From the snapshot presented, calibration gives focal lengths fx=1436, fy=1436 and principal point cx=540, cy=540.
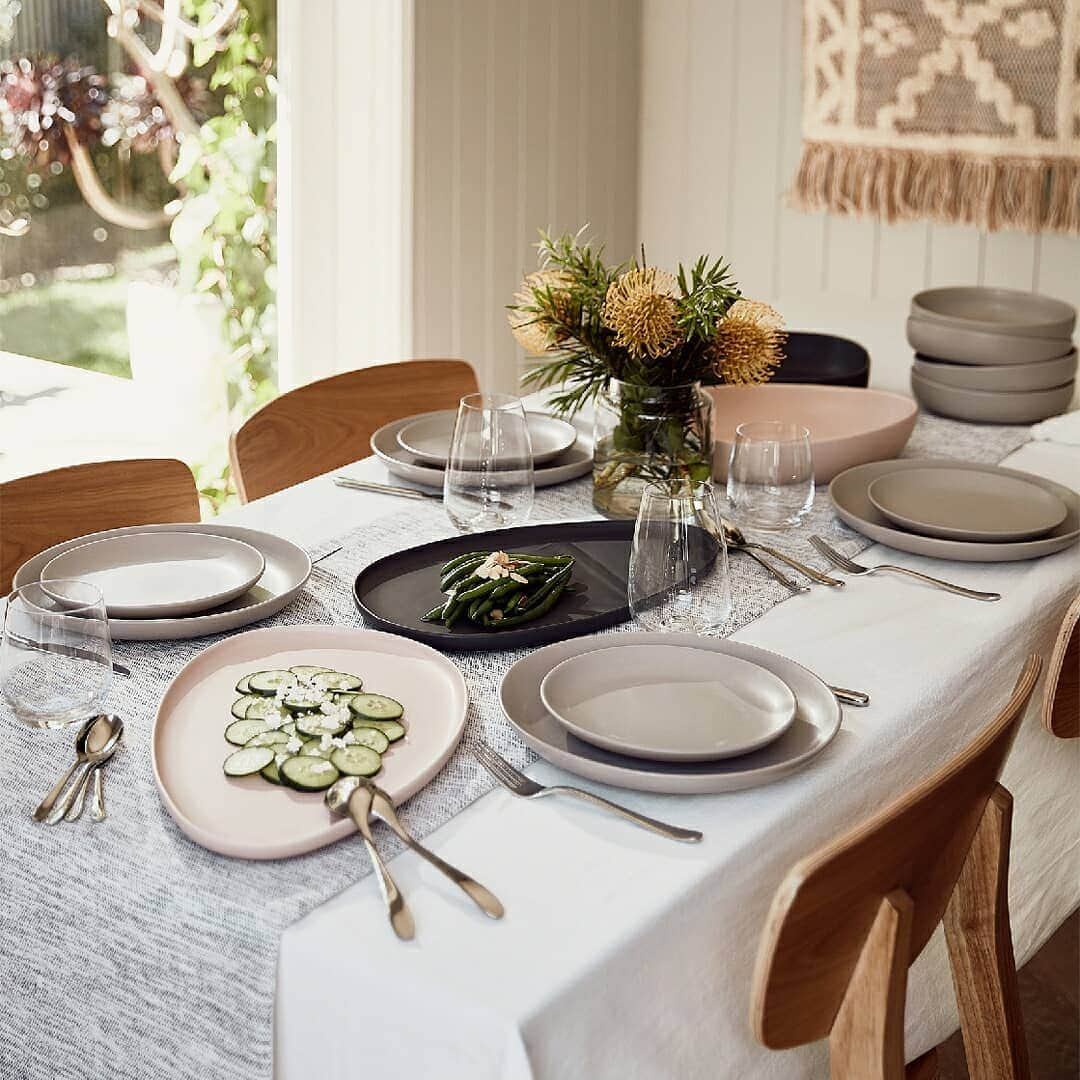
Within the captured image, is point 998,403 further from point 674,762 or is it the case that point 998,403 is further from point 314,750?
point 314,750

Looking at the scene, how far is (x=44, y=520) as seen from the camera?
1.73m

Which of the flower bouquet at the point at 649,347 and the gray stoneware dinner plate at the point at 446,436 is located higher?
the flower bouquet at the point at 649,347

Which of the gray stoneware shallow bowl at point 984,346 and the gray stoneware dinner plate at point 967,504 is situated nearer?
the gray stoneware dinner plate at point 967,504

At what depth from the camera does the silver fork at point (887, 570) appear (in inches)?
57.4

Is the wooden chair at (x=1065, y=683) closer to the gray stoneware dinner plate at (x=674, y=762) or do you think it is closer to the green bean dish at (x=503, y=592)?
the gray stoneware dinner plate at (x=674, y=762)

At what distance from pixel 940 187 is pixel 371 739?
2.43 meters

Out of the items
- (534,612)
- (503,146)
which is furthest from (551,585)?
(503,146)

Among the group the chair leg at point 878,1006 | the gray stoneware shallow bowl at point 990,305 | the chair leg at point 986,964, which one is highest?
the gray stoneware shallow bowl at point 990,305

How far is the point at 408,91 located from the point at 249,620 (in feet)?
6.10

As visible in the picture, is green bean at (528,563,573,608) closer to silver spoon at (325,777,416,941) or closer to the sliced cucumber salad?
the sliced cucumber salad

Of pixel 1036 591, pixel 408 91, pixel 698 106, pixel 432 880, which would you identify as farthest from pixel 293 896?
pixel 698 106

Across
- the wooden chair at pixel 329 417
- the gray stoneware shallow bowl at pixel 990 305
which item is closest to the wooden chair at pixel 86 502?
the wooden chair at pixel 329 417

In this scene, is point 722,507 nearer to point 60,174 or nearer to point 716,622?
point 716,622

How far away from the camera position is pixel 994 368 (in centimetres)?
211
